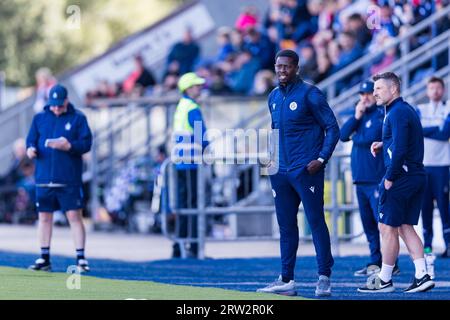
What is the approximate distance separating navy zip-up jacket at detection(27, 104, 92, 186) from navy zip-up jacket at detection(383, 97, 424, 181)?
13.7ft

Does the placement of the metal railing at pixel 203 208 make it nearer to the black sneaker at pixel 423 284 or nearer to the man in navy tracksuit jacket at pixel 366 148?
the man in navy tracksuit jacket at pixel 366 148

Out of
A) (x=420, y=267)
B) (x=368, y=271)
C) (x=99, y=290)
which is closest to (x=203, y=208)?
(x=368, y=271)

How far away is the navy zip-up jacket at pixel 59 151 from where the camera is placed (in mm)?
15227

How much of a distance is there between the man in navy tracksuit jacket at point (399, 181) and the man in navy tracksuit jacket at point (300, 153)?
591 millimetres

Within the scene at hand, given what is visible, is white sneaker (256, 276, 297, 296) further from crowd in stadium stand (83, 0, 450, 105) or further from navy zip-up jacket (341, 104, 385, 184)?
crowd in stadium stand (83, 0, 450, 105)

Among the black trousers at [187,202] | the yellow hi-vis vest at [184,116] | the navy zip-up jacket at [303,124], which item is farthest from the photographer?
the black trousers at [187,202]

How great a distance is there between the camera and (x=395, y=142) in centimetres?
1219

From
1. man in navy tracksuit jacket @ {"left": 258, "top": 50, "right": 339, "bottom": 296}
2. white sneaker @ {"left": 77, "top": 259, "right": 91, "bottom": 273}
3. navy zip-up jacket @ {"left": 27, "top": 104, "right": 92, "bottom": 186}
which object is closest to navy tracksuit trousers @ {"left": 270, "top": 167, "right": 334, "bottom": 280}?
man in navy tracksuit jacket @ {"left": 258, "top": 50, "right": 339, "bottom": 296}

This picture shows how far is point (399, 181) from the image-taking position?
12.3 m

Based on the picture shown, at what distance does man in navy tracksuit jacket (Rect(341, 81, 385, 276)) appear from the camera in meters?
14.3

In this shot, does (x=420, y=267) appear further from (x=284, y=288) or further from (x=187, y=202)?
(x=187, y=202)

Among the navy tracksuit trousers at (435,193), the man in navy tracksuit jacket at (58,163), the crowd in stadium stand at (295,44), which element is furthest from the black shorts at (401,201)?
the crowd in stadium stand at (295,44)

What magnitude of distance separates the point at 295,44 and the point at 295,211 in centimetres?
1325
